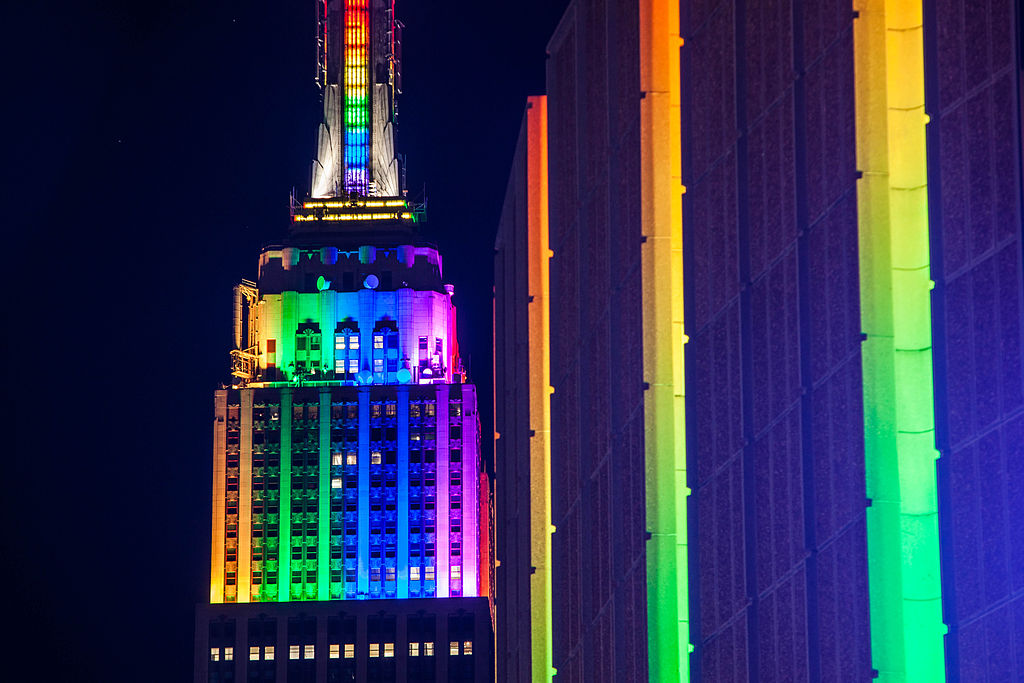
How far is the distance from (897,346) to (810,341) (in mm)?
3131

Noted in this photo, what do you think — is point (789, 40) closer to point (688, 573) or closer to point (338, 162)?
point (688, 573)

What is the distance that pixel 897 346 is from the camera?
28.5 meters

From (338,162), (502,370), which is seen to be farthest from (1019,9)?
(338,162)

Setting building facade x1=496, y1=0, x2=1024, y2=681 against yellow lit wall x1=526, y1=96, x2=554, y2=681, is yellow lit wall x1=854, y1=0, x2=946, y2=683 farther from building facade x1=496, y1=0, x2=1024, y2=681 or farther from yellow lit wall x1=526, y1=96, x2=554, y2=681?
yellow lit wall x1=526, y1=96, x2=554, y2=681

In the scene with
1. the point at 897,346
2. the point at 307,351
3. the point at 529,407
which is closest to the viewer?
the point at 897,346

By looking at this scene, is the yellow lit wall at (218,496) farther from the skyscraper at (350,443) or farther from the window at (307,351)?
the window at (307,351)

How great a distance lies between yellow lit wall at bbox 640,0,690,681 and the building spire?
11519 cm

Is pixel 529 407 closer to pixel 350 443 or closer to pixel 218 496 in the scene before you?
pixel 350 443

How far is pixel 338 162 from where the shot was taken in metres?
157

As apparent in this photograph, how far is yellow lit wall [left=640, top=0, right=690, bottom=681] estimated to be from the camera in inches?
1602

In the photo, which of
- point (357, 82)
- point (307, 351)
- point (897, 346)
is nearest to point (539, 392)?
point (897, 346)

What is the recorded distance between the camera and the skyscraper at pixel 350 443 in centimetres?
14188

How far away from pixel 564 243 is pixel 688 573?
17.2 meters

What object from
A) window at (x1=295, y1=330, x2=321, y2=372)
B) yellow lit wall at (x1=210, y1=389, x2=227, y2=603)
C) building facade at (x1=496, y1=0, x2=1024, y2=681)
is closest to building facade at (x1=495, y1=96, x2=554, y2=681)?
building facade at (x1=496, y1=0, x2=1024, y2=681)
